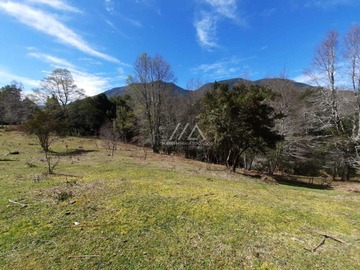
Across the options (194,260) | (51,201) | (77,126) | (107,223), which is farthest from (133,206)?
(77,126)

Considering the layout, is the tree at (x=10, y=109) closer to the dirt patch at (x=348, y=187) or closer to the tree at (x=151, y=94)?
the tree at (x=151, y=94)

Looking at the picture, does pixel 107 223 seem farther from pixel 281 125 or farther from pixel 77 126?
pixel 77 126

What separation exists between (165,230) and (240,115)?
32.8 ft

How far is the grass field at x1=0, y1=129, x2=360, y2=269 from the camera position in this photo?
2762mm

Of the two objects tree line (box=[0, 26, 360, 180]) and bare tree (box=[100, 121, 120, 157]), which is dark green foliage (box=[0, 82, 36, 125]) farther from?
bare tree (box=[100, 121, 120, 157])

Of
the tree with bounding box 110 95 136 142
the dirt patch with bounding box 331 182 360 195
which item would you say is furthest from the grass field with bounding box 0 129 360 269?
the tree with bounding box 110 95 136 142

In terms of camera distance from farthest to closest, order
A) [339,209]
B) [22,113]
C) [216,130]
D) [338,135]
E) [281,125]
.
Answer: [22,113]
[281,125]
[338,135]
[216,130]
[339,209]

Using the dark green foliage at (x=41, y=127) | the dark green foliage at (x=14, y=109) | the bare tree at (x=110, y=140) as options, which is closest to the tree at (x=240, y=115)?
the bare tree at (x=110, y=140)

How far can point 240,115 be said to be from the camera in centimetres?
1230

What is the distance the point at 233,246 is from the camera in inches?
125

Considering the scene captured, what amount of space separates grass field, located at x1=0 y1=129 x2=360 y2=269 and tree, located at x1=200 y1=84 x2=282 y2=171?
691 centimetres

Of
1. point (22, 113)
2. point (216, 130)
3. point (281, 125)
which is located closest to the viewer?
point (216, 130)

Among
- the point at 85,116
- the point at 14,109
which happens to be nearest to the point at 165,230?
the point at 85,116

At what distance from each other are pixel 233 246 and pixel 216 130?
1010cm
